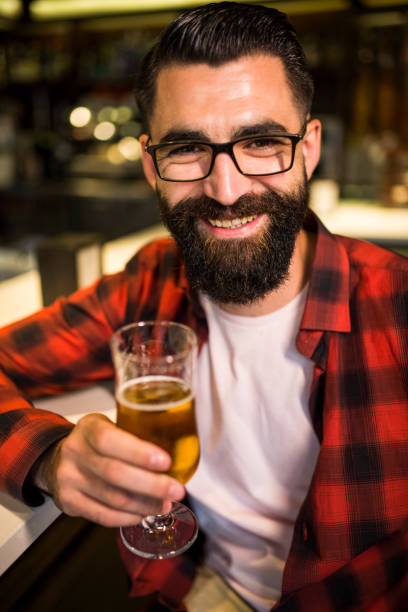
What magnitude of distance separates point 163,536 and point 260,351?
0.43 m

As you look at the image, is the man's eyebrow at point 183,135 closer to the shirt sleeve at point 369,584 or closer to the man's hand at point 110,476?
the man's hand at point 110,476

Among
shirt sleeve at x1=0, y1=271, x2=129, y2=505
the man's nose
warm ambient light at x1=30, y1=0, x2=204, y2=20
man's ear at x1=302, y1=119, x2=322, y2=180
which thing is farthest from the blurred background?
the man's nose

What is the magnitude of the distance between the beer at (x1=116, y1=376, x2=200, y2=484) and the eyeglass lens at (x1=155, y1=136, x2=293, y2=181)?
0.49 metres

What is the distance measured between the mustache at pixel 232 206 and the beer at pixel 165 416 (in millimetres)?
419

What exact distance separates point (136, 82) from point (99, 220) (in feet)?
12.4

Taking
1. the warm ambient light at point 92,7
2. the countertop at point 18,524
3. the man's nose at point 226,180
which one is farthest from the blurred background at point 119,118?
the countertop at point 18,524

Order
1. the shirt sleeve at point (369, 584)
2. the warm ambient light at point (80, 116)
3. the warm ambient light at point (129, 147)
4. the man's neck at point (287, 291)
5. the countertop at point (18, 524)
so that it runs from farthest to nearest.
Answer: the warm ambient light at point (129, 147) < the warm ambient light at point (80, 116) < the man's neck at point (287, 291) < the shirt sleeve at point (369, 584) < the countertop at point (18, 524)

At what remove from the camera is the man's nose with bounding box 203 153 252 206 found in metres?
1.05

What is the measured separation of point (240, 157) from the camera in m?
1.06

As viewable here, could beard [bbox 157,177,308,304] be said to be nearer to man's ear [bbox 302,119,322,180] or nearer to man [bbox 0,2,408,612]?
man [bbox 0,2,408,612]

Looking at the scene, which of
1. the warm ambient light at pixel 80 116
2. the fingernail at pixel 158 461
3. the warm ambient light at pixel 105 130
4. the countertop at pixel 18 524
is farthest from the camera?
the warm ambient light at pixel 105 130

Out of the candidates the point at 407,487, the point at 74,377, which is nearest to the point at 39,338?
the point at 74,377

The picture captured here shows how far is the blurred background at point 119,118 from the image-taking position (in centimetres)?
350

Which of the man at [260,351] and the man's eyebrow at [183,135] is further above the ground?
the man's eyebrow at [183,135]
